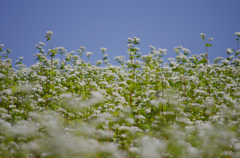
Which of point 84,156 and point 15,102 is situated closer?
point 84,156

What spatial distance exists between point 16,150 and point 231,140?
15.3ft

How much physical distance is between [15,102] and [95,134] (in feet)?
16.7

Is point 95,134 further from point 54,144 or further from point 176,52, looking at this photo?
point 176,52

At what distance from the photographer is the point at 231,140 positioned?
121 inches

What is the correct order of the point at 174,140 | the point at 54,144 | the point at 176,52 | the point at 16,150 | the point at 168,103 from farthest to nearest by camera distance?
the point at 176,52, the point at 168,103, the point at 16,150, the point at 174,140, the point at 54,144

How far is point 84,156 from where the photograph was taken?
2.34 m

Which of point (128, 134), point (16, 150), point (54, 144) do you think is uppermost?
point (54, 144)

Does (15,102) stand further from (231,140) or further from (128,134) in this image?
(231,140)

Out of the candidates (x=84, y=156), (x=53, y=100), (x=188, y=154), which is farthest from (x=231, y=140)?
(x=53, y=100)

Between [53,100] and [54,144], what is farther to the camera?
[53,100]

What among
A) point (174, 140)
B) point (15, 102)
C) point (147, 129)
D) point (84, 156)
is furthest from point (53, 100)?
point (174, 140)

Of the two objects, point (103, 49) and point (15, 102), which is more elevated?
point (103, 49)

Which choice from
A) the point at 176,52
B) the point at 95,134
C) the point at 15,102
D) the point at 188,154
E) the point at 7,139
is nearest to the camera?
the point at 188,154

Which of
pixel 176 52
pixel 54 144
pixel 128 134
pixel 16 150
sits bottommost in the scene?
pixel 16 150
